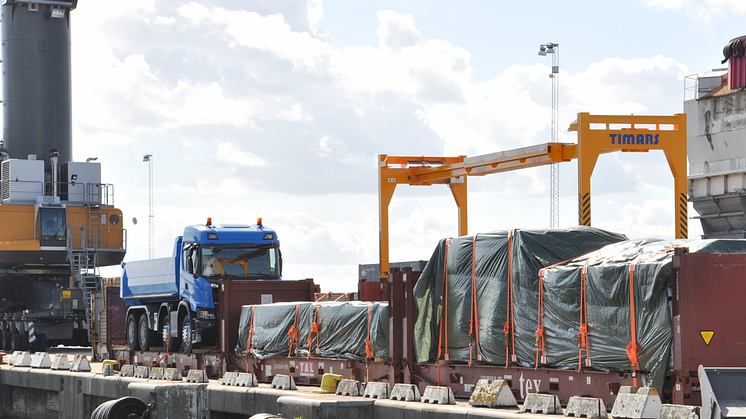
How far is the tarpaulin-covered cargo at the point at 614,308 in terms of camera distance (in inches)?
399

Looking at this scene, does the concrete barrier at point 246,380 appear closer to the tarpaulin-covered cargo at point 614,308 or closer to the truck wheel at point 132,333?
the tarpaulin-covered cargo at point 614,308

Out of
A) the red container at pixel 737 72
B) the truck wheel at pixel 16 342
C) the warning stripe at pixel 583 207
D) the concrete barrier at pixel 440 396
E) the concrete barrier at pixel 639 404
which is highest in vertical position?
the red container at pixel 737 72

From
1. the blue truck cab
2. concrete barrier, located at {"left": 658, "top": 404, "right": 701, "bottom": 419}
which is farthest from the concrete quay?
the blue truck cab

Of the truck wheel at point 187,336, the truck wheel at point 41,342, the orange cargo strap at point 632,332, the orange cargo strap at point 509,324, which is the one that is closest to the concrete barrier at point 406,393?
the orange cargo strap at point 509,324

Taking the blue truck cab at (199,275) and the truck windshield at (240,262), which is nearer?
the blue truck cab at (199,275)

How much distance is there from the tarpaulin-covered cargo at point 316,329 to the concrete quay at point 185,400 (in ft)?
2.55

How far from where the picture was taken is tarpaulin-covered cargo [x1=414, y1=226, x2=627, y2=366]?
1190 cm

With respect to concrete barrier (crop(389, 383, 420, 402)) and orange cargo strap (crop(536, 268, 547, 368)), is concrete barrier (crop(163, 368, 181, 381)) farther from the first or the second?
orange cargo strap (crop(536, 268, 547, 368))

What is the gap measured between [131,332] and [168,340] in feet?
7.91

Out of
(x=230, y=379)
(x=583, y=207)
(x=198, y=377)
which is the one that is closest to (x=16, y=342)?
(x=198, y=377)

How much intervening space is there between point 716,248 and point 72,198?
30112mm

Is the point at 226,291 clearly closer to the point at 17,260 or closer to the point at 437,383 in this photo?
the point at 437,383

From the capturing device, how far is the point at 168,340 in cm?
2011

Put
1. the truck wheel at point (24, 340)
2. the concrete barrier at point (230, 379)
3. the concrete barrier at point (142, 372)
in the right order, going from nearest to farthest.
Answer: the concrete barrier at point (230, 379)
the concrete barrier at point (142, 372)
the truck wheel at point (24, 340)
